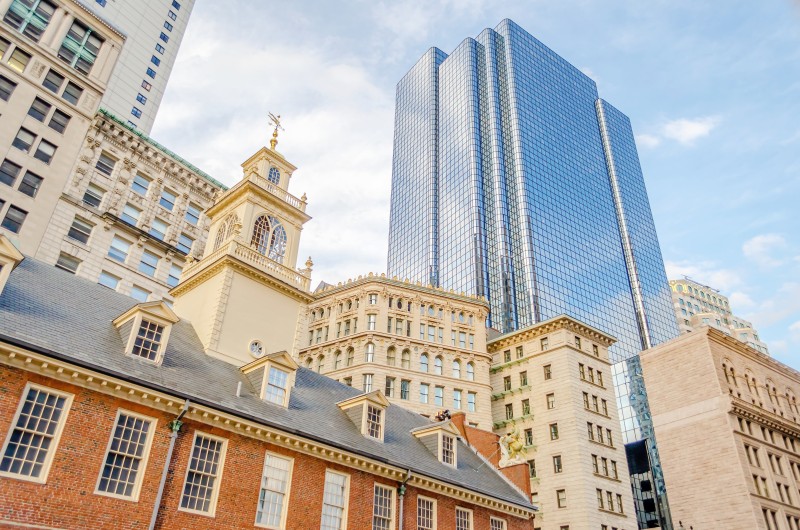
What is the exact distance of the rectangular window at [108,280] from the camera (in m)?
46.9

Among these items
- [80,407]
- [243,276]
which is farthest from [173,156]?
[80,407]

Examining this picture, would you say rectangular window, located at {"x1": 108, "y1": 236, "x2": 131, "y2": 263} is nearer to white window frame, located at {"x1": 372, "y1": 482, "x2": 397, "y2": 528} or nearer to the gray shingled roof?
the gray shingled roof

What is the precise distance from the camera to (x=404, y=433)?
3238cm

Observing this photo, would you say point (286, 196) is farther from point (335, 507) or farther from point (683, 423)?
point (683, 423)

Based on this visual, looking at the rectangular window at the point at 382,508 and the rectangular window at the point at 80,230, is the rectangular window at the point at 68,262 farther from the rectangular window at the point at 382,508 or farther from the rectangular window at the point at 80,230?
the rectangular window at the point at 382,508

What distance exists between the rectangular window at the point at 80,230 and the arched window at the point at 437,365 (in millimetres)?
38433

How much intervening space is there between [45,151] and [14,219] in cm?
630

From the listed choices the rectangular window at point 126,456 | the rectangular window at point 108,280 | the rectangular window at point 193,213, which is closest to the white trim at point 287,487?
the rectangular window at point 126,456

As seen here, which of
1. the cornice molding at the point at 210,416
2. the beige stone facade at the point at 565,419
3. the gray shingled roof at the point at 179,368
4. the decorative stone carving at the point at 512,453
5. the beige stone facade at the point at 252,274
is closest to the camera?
the cornice molding at the point at 210,416

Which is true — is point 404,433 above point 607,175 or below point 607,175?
below

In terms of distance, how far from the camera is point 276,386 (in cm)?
2620

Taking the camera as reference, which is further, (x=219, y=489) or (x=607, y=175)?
(x=607, y=175)

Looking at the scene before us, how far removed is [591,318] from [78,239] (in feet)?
427

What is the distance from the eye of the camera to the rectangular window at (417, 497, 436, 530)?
2717 cm
